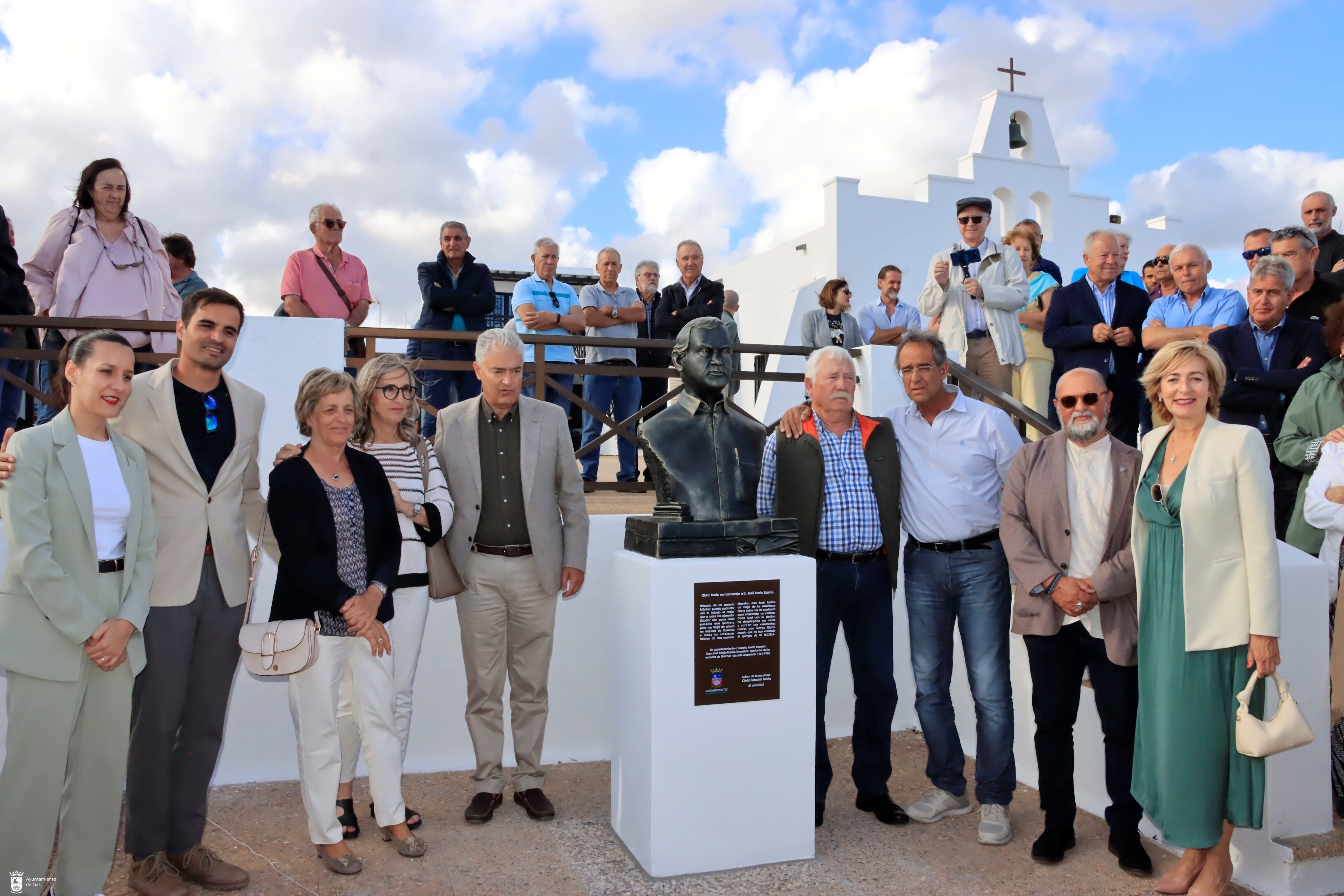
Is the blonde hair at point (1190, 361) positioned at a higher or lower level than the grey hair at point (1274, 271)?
lower

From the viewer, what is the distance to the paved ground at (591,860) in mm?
3209

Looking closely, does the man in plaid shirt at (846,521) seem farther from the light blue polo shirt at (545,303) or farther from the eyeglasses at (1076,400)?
the light blue polo shirt at (545,303)

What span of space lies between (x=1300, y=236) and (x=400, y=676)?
464 cm

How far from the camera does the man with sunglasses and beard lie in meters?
3.30

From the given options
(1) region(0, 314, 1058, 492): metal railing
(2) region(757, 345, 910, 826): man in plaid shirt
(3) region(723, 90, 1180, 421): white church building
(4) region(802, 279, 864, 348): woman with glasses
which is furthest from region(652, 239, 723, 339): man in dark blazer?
(3) region(723, 90, 1180, 421): white church building

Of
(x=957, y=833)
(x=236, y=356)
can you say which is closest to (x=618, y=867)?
(x=957, y=833)

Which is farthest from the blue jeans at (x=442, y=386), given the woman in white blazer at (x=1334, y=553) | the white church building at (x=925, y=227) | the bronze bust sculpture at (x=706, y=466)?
the white church building at (x=925, y=227)

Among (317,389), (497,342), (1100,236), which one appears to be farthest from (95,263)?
A: (1100,236)

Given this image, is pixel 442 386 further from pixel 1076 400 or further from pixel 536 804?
pixel 1076 400

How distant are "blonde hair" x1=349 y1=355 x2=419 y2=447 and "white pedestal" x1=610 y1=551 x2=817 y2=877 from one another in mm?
1065

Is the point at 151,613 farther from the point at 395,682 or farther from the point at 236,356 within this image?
the point at 236,356

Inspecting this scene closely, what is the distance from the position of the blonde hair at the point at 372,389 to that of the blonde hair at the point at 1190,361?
2.70 meters

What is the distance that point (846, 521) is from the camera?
371 cm

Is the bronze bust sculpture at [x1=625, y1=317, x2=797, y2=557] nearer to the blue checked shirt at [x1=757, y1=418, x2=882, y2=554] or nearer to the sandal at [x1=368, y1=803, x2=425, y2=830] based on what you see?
the blue checked shirt at [x1=757, y1=418, x2=882, y2=554]
